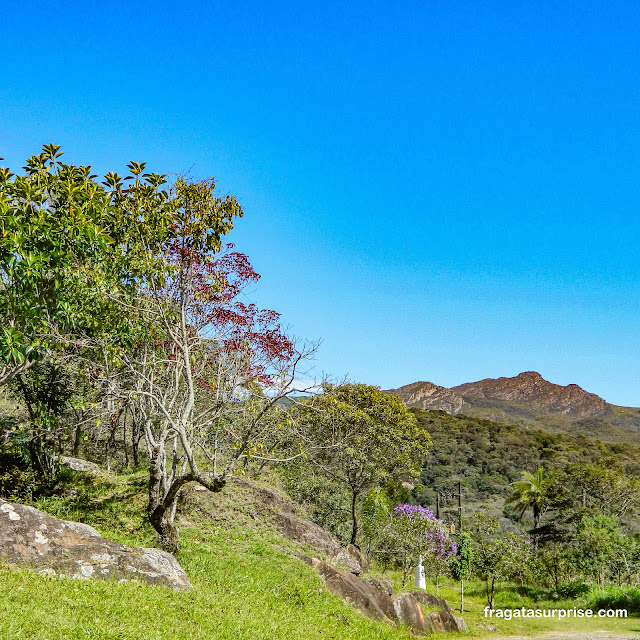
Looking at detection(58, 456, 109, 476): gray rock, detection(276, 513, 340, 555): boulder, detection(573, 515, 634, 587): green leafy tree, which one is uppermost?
detection(58, 456, 109, 476): gray rock

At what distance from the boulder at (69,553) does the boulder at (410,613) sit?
6.95 m

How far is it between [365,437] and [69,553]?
15.2m

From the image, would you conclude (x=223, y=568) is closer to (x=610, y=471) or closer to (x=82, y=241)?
(x=82, y=241)

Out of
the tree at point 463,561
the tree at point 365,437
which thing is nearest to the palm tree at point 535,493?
the tree at point 463,561

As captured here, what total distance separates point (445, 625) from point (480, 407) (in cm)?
11147

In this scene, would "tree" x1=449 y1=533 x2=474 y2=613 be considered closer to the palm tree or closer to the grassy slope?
the grassy slope

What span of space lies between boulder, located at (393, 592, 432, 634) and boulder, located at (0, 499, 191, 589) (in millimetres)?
6948

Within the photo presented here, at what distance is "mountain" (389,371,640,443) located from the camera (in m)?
111

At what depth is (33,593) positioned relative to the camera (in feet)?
21.7

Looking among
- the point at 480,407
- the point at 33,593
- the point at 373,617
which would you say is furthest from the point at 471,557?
the point at 480,407

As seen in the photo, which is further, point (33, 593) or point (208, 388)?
point (208, 388)

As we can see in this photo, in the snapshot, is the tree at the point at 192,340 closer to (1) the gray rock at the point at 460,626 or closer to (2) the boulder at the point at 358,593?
(2) the boulder at the point at 358,593

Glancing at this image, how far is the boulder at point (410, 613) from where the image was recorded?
13352 mm

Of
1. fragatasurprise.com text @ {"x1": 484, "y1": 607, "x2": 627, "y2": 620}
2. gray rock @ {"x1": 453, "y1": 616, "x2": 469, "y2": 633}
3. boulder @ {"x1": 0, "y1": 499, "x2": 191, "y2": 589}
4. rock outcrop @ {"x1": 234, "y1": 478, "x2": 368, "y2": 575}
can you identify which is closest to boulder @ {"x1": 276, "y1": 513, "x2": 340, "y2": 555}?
rock outcrop @ {"x1": 234, "y1": 478, "x2": 368, "y2": 575}
